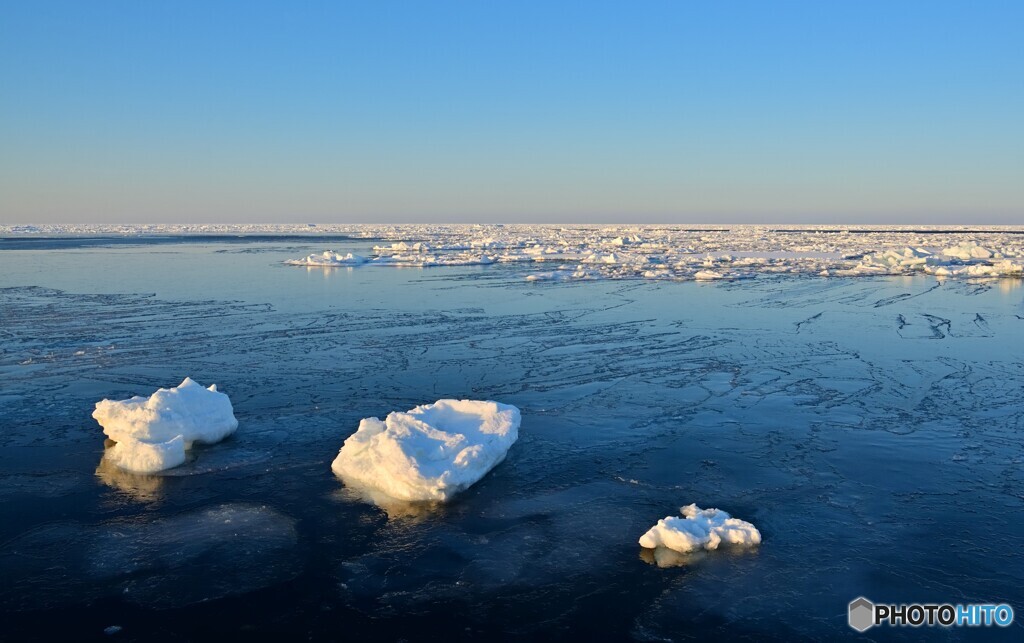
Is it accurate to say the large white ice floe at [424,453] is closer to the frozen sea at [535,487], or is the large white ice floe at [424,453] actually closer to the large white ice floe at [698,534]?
the frozen sea at [535,487]

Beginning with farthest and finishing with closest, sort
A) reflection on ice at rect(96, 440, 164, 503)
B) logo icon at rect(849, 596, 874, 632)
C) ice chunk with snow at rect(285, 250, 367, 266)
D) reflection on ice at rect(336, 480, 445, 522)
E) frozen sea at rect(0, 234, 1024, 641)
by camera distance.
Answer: ice chunk with snow at rect(285, 250, 367, 266)
reflection on ice at rect(96, 440, 164, 503)
reflection on ice at rect(336, 480, 445, 522)
frozen sea at rect(0, 234, 1024, 641)
logo icon at rect(849, 596, 874, 632)

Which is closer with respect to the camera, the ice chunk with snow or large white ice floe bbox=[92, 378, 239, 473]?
large white ice floe bbox=[92, 378, 239, 473]

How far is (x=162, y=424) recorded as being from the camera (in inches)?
310

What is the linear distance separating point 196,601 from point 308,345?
8.70m

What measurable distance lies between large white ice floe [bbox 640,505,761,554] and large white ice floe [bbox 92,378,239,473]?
4.93 m

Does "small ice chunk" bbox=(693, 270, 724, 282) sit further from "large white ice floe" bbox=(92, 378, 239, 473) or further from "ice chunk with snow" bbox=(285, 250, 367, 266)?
"large white ice floe" bbox=(92, 378, 239, 473)

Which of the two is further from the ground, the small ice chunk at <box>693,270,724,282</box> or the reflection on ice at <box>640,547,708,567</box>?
the small ice chunk at <box>693,270,724,282</box>

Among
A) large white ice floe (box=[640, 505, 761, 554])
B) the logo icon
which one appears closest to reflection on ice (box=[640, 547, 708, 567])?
large white ice floe (box=[640, 505, 761, 554])

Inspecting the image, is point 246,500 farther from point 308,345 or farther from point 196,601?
point 308,345

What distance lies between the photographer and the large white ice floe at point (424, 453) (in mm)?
6762

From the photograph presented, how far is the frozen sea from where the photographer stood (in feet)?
16.3

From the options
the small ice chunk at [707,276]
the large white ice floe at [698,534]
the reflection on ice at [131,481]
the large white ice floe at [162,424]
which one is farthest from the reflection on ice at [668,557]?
the small ice chunk at [707,276]

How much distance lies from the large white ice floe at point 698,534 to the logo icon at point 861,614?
90cm
